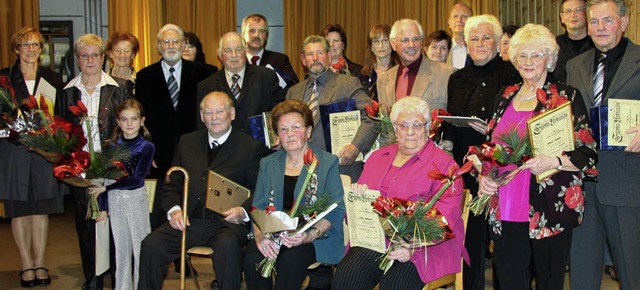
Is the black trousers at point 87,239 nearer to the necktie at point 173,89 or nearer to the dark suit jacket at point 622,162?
the necktie at point 173,89

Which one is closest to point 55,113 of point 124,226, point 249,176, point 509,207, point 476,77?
point 124,226

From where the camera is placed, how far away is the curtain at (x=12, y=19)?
9.88m

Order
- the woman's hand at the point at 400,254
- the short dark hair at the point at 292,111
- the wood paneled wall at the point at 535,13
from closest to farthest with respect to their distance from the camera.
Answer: the woman's hand at the point at 400,254 < the short dark hair at the point at 292,111 < the wood paneled wall at the point at 535,13

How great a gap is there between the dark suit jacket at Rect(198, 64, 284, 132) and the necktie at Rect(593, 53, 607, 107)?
2.45 m

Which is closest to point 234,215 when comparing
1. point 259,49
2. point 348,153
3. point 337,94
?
point 348,153

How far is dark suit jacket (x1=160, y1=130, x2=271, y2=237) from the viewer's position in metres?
5.19

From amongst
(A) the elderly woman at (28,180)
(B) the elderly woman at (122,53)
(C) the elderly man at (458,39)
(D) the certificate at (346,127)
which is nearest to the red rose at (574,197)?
(D) the certificate at (346,127)

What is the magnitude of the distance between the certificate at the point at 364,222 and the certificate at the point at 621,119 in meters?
1.22

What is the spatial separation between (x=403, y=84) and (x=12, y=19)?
6291mm

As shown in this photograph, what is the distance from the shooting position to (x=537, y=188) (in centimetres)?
405

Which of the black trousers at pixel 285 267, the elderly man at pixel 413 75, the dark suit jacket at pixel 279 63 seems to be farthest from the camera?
the dark suit jacket at pixel 279 63

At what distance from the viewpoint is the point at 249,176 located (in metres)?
5.21

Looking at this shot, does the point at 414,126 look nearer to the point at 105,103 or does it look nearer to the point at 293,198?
the point at 293,198

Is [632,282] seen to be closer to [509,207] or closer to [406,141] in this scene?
[509,207]
